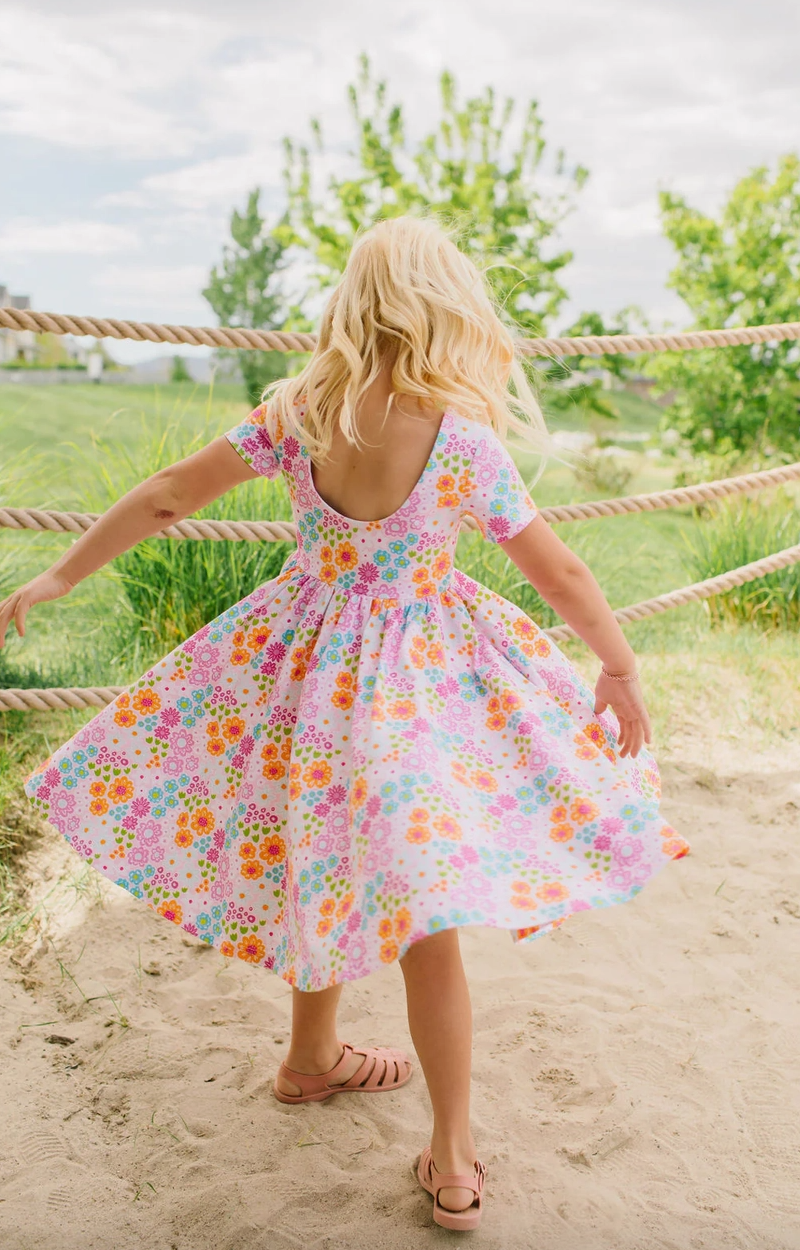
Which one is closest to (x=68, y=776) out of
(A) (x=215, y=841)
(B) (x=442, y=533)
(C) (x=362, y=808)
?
(A) (x=215, y=841)

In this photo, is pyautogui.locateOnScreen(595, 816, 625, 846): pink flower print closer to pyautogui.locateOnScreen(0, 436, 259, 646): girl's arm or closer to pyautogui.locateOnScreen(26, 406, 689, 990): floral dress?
pyautogui.locateOnScreen(26, 406, 689, 990): floral dress

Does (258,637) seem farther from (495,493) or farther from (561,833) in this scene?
(561,833)

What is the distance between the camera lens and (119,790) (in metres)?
1.57

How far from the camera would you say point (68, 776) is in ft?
5.11

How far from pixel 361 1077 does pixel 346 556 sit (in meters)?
0.87

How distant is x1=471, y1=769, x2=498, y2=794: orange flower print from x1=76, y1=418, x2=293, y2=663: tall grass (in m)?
2.27

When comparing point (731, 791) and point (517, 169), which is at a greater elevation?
point (517, 169)

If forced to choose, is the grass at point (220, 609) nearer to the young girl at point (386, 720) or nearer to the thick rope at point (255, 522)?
the thick rope at point (255, 522)

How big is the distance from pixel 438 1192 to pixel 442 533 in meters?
0.90

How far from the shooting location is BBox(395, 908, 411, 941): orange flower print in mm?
→ 1161

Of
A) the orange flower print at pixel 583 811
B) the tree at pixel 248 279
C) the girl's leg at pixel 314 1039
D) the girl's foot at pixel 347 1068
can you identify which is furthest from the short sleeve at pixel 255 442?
the tree at pixel 248 279

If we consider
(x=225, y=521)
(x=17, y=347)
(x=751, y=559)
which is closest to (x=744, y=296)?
(x=751, y=559)

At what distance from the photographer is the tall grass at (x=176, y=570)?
11.5 feet

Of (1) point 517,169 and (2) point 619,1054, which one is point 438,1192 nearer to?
(2) point 619,1054
